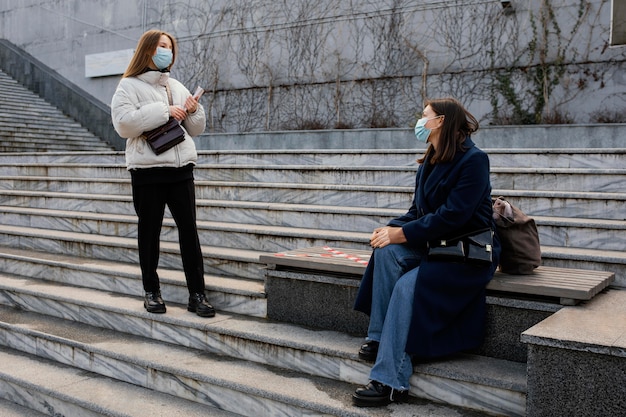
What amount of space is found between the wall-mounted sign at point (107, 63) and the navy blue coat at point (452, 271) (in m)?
11.8

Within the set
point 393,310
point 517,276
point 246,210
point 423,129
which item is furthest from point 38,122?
point 517,276

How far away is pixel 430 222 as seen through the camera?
3061 mm

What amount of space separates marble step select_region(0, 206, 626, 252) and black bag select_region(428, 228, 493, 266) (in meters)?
1.34

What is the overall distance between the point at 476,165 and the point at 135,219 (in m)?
3.69

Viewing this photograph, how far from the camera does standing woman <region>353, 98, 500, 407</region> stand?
9.52 ft

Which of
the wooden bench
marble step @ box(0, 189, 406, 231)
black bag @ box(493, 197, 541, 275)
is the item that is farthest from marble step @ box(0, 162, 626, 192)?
black bag @ box(493, 197, 541, 275)

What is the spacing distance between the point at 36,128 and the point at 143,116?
839 cm

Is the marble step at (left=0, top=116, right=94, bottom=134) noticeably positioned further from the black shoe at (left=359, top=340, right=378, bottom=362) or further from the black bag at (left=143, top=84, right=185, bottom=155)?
the black shoe at (left=359, top=340, right=378, bottom=362)

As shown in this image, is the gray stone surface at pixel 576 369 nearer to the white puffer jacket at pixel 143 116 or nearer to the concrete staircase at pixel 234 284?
the concrete staircase at pixel 234 284

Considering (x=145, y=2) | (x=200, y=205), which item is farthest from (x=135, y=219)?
(x=145, y=2)

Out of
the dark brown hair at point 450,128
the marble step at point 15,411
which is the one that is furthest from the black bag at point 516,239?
the marble step at point 15,411

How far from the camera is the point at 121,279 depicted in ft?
15.6

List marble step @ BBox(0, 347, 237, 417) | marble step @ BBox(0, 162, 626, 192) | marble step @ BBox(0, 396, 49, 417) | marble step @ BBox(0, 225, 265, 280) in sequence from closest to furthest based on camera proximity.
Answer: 1. marble step @ BBox(0, 347, 237, 417)
2. marble step @ BBox(0, 396, 49, 417)
3. marble step @ BBox(0, 225, 265, 280)
4. marble step @ BBox(0, 162, 626, 192)

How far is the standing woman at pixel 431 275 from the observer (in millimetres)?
2902
